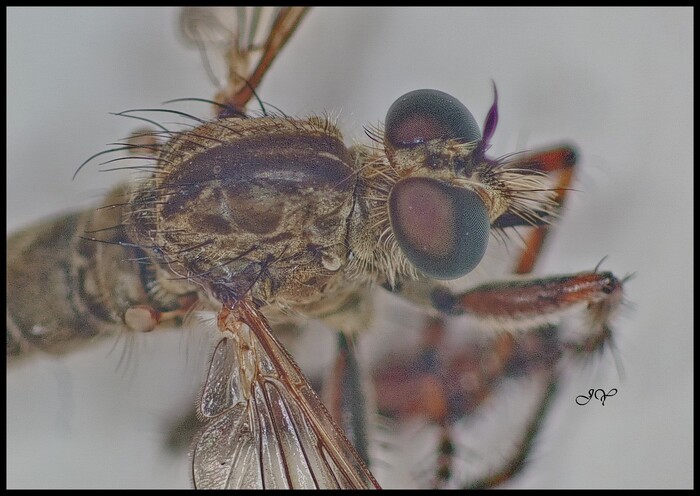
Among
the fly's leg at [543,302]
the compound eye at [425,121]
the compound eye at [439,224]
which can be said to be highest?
the compound eye at [425,121]

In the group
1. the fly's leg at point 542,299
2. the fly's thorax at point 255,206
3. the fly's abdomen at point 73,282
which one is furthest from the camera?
the fly's abdomen at point 73,282

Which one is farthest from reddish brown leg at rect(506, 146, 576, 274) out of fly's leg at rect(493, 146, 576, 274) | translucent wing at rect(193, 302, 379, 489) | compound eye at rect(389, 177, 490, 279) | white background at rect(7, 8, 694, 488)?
translucent wing at rect(193, 302, 379, 489)

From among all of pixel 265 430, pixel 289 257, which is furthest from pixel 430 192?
pixel 265 430

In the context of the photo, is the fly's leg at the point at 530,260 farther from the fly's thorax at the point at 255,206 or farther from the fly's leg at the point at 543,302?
the fly's thorax at the point at 255,206

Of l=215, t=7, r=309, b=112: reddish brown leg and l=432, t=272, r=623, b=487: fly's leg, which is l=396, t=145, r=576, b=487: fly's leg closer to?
l=432, t=272, r=623, b=487: fly's leg

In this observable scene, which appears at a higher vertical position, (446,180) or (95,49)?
(95,49)

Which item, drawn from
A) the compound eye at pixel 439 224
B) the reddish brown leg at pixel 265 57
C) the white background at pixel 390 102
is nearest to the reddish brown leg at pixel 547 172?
the white background at pixel 390 102

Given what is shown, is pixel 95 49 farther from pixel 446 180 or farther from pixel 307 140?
pixel 446 180

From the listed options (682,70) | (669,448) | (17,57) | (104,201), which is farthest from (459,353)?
(17,57)
